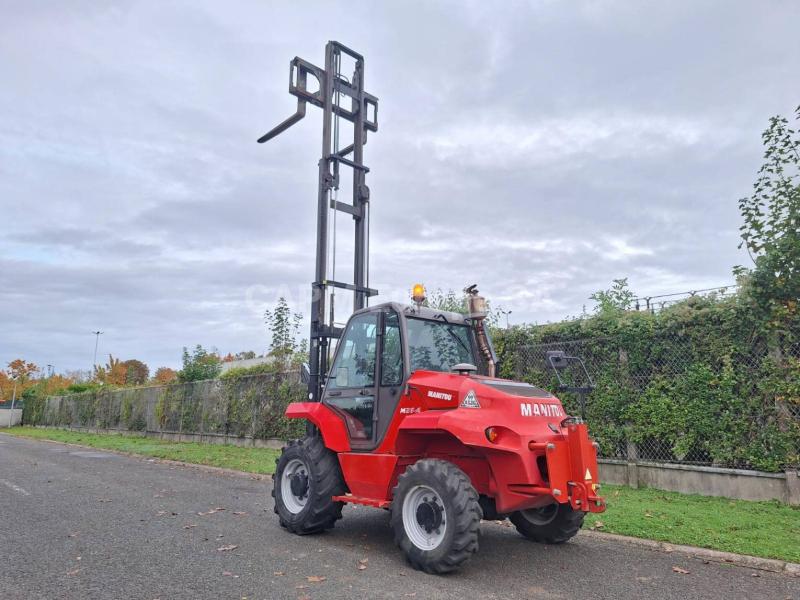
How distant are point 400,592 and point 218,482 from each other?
7223 mm

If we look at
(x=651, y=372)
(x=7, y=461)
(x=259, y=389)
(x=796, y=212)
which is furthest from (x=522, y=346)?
(x=7, y=461)

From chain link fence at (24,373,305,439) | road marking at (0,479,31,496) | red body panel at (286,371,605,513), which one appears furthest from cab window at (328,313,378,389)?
chain link fence at (24,373,305,439)

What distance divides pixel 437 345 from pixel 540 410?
1333 mm

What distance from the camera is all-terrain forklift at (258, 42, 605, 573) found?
189 inches

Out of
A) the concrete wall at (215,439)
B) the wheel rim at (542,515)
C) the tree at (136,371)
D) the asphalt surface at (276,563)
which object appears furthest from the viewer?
the tree at (136,371)

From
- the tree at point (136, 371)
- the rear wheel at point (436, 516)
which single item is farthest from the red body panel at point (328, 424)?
the tree at point (136, 371)

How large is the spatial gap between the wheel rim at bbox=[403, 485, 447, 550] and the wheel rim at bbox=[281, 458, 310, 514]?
1567mm

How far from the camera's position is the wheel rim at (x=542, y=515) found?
5.85 meters

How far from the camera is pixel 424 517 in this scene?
16.4 ft

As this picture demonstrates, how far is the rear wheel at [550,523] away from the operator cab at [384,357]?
1.57 metres

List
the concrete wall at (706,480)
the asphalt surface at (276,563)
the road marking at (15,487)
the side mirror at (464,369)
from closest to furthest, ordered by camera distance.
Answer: the asphalt surface at (276,563), the side mirror at (464,369), the concrete wall at (706,480), the road marking at (15,487)

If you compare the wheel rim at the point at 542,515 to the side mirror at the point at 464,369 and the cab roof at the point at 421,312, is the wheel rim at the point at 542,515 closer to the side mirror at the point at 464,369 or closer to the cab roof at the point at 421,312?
the side mirror at the point at 464,369

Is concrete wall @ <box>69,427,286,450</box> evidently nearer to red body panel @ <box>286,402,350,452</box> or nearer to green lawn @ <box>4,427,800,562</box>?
red body panel @ <box>286,402,350,452</box>

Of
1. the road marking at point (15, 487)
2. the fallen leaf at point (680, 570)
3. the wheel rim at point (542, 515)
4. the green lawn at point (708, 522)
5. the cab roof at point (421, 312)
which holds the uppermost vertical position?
the cab roof at point (421, 312)
